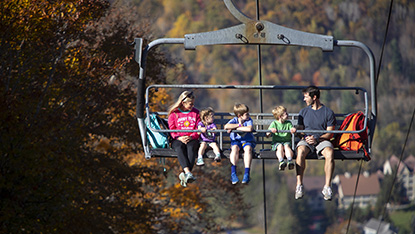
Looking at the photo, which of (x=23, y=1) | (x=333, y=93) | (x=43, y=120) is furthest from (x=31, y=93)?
(x=333, y=93)

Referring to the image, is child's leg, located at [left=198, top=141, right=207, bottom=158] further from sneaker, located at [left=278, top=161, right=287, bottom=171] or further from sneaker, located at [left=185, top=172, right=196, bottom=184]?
sneaker, located at [left=278, top=161, right=287, bottom=171]

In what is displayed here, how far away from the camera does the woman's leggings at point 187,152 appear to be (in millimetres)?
8719

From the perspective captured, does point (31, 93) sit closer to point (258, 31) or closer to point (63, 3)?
point (63, 3)

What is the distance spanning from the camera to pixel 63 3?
18562 millimetres

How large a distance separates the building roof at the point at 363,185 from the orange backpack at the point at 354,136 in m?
94.2

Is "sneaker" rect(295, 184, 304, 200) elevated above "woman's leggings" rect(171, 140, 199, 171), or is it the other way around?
"woman's leggings" rect(171, 140, 199, 171)

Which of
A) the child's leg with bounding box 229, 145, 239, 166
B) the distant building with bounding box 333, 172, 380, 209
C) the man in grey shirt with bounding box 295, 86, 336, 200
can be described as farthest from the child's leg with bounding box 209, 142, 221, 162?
the distant building with bounding box 333, 172, 380, 209

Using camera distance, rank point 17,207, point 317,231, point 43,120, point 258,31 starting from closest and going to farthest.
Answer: point 258,31, point 17,207, point 43,120, point 317,231

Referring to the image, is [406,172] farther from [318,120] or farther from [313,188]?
[318,120]

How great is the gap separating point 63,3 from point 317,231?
3249 inches

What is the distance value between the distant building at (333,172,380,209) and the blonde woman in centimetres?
9453

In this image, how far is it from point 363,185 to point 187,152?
9734 centimetres

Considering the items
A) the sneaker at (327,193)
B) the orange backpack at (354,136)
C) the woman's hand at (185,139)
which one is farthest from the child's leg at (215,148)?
the orange backpack at (354,136)

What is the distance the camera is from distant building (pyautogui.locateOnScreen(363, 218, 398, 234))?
99.8 metres
